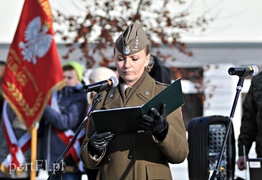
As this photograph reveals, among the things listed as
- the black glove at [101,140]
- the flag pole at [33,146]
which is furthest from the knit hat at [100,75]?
the black glove at [101,140]

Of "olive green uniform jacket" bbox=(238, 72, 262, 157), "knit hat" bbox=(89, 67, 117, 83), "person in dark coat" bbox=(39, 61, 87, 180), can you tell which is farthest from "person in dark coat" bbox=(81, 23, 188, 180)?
"person in dark coat" bbox=(39, 61, 87, 180)

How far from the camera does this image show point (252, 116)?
7.23m

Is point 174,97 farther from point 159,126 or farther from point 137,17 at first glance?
point 137,17

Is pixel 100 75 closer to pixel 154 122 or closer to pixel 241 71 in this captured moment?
pixel 241 71

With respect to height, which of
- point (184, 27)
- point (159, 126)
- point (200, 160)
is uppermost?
point (184, 27)

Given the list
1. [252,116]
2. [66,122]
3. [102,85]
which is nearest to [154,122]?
[102,85]

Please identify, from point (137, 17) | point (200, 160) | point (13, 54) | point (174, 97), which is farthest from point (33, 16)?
point (174, 97)

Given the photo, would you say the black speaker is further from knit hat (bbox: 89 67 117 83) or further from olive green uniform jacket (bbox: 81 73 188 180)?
olive green uniform jacket (bbox: 81 73 188 180)

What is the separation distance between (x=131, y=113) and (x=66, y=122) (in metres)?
3.76

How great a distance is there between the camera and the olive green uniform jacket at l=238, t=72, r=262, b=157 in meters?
7.05

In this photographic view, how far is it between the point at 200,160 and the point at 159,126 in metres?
2.49

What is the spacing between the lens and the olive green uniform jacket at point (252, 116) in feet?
23.1

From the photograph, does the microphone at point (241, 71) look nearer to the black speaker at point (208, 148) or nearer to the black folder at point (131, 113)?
the black folder at point (131, 113)

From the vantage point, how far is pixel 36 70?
8.98 metres
